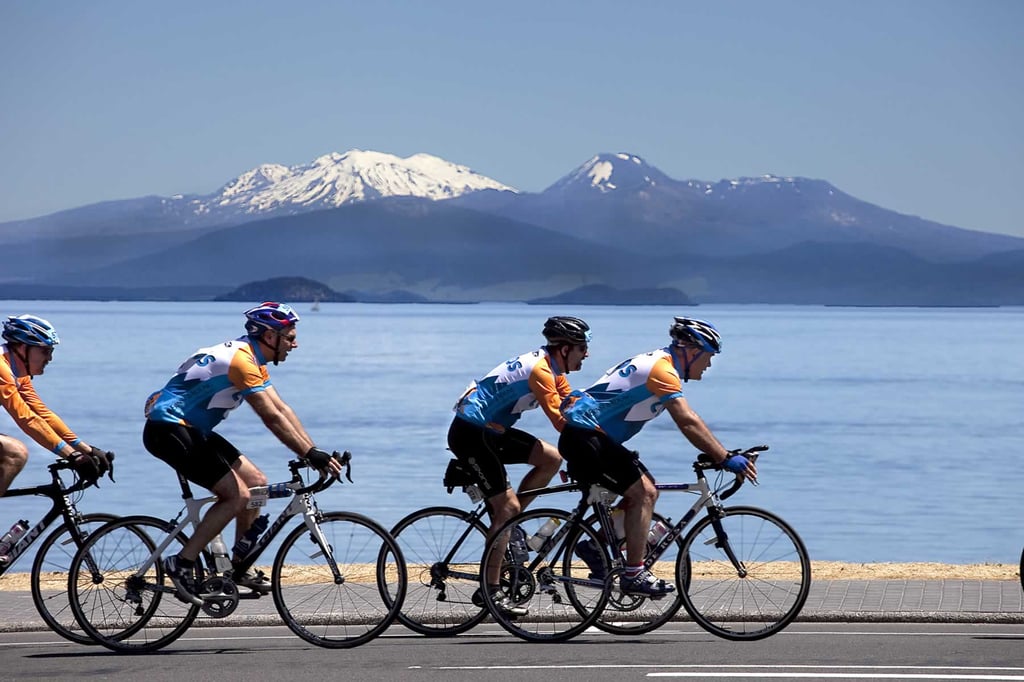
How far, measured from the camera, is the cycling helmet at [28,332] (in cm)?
970

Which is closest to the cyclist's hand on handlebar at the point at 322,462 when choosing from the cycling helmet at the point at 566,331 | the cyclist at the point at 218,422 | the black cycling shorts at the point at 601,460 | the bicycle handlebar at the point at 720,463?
the cyclist at the point at 218,422

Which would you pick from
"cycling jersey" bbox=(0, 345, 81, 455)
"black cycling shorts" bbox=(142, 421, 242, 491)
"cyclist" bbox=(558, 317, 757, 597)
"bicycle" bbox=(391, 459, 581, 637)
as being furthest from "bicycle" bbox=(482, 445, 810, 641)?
"cycling jersey" bbox=(0, 345, 81, 455)

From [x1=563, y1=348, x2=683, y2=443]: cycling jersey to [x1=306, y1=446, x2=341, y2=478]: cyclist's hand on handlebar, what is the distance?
1487 mm

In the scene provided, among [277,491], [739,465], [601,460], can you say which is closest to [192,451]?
[277,491]

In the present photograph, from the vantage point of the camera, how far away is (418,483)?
32.8 meters

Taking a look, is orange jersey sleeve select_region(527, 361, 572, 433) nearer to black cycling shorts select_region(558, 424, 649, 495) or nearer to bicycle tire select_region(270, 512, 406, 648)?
black cycling shorts select_region(558, 424, 649, 495)

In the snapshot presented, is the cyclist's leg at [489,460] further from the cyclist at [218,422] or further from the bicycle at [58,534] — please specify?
the bicycle at [58,534]

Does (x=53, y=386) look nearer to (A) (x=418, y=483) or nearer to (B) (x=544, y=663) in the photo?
(A) (x=418, y=483)

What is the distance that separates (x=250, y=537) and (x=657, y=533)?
2387 millimetres

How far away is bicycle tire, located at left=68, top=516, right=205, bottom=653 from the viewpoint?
941cm

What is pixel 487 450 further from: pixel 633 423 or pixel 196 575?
pixel 196 575

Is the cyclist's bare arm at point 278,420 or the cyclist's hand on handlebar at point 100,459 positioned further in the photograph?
the cyclist's hand on handlebar at point 100,459

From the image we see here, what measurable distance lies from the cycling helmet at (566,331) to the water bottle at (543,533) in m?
1.08

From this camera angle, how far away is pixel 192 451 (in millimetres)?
9164
